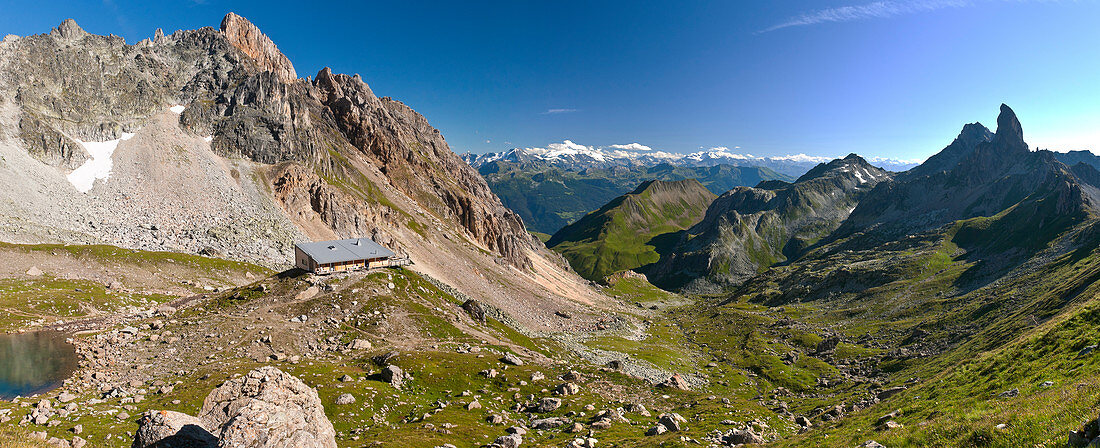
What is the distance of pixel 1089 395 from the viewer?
1716cm

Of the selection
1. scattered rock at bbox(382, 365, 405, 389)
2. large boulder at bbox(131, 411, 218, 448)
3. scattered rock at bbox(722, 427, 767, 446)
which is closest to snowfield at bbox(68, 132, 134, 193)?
scattered rock at bbox(382, 365, 405, 389)

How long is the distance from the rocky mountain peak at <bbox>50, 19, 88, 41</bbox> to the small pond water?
13003 centimetres

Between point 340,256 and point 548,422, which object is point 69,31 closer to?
point 340,256

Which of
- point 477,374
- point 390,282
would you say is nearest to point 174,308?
point 390,282

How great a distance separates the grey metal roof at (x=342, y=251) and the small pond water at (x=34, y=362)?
28349 millimetres

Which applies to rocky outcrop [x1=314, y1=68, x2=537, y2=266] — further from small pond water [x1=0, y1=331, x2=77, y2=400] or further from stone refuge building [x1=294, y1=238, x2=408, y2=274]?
small pond water [x1=0, y1=331, x2=77, y2=400]

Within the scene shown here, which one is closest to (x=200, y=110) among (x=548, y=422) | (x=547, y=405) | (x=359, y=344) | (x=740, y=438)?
(x=359, y=344)

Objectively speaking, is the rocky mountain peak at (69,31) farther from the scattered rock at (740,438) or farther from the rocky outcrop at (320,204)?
the scattered rock at (740,438)

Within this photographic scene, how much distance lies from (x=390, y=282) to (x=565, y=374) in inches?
1306

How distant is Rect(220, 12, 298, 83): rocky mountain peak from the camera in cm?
17525

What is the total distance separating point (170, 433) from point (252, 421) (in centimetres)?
432

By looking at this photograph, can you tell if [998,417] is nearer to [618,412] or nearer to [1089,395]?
[1089,395]

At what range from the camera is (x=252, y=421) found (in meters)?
20.1

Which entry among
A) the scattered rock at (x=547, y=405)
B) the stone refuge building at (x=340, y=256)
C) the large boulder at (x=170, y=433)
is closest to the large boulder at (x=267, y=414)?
the large boulder at (x=170, y=433)
